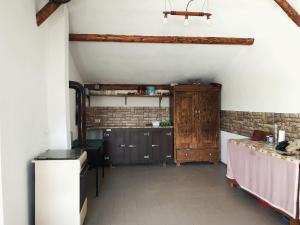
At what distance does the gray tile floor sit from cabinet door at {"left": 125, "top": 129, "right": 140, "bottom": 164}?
583mm

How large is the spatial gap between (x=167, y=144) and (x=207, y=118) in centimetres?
121

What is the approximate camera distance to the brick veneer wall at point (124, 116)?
645cm

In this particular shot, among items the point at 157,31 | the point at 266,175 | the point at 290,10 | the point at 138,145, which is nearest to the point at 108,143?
the point at 138,145

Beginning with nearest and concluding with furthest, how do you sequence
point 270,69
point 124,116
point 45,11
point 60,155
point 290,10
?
point 60,155
point 45,11
point 290,10
point 270,69
point 124,116

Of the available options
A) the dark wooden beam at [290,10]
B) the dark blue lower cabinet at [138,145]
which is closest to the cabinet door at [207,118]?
the dark blue lower cabinet at [138,145]

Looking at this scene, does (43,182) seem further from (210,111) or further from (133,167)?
(210,111)

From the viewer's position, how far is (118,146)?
19.7 ft

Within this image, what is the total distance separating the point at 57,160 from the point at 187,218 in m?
1.87

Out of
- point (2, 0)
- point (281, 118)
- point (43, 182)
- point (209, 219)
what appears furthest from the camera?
point (281, 118)

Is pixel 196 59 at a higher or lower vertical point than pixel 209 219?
higher

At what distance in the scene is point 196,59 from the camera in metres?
5.42

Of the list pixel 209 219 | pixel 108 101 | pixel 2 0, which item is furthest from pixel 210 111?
pixel 2 0

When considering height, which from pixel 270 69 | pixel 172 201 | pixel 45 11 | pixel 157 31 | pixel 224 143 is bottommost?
pixel 172 201

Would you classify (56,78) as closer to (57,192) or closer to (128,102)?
(57,192)
